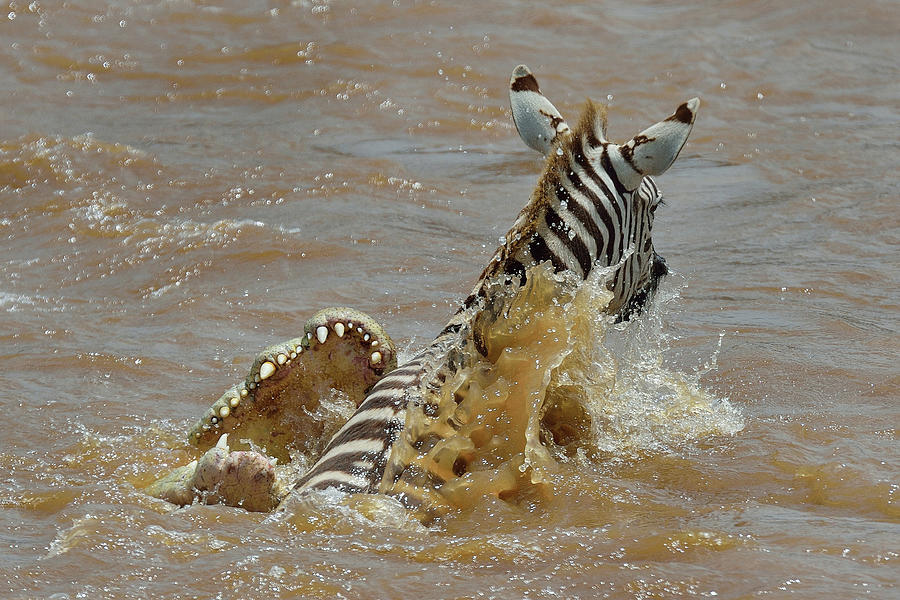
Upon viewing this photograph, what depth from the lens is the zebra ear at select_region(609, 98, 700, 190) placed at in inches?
157

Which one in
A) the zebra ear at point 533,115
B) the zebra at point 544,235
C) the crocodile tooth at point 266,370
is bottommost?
the crocodile tooth at point 266,370

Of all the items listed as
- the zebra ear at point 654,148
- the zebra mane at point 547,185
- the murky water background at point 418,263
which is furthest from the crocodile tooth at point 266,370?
the zebra ear at point 654,148

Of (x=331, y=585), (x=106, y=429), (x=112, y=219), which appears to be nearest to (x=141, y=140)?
(x=112, y=219)

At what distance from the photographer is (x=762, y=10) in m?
14.8

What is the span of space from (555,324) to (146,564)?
4.81 ft

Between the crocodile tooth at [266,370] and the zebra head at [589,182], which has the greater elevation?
the zebra head at [589,182]

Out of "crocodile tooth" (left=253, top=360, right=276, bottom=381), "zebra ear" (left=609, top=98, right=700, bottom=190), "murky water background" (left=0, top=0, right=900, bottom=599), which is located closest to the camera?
"murky water background" (left=0, top=0, right=900, bottom=599)

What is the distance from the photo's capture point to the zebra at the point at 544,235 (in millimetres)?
4012

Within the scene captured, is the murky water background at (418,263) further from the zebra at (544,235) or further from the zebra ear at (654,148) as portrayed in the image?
the zebra ear at (654,148)

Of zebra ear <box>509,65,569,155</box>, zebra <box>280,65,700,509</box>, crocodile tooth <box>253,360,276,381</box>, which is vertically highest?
zebra ear <box>509,65,569,155</box>

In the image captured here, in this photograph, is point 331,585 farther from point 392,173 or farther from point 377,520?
point 392,173

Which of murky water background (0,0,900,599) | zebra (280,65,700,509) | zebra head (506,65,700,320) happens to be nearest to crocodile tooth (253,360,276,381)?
murky water background (0,0,900,599)

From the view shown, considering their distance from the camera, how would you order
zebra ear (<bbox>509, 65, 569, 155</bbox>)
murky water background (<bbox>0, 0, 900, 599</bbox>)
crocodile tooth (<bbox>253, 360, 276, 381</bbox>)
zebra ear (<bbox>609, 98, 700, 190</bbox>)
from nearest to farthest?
1. murky water background (<bbox>0, 0, 900, 599</bbox>)
2. zebra ear (<bbox>609, 98, 700, 190</bbox>)
3. zebra ear (<bbox>509, 65, 569, 155</bbox>)
4. crocodile tooth (<bbox>253, 360, 276, 381</bbox>)

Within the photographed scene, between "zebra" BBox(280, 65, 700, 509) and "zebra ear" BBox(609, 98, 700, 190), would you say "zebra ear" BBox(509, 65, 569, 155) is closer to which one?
"zebra" BBox(280, 65, 700, 509)
